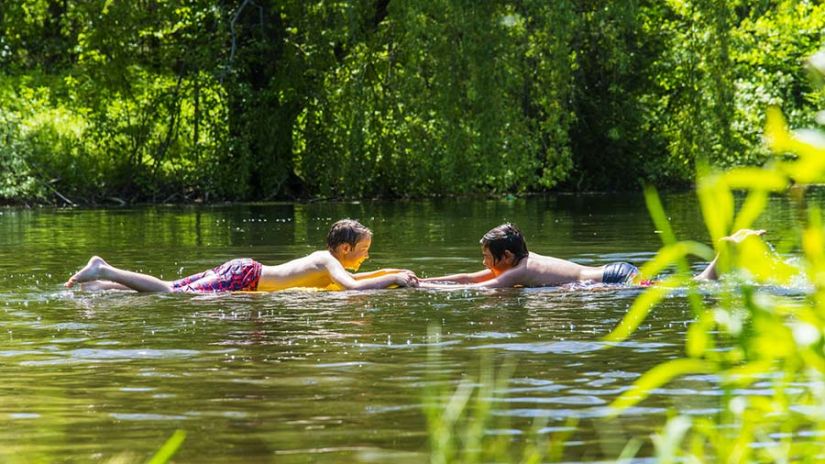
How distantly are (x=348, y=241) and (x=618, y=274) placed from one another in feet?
7.42

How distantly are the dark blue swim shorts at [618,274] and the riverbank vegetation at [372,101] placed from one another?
11.3m

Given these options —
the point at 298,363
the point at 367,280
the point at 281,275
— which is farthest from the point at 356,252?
the point at 298,363

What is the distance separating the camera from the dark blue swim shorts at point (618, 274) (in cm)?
1197

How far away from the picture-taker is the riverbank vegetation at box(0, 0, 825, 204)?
79.1 feet

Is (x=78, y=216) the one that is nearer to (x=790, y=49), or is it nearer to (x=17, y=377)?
(x=17, y=377)

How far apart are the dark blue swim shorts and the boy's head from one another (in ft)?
6.56

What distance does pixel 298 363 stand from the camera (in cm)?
784

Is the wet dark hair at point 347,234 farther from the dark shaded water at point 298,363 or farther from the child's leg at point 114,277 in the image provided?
the child's leg at point 114,277

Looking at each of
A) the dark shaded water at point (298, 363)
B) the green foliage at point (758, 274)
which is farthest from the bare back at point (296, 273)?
the green foliage at point (758, 274)

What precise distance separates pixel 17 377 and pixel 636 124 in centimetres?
2836

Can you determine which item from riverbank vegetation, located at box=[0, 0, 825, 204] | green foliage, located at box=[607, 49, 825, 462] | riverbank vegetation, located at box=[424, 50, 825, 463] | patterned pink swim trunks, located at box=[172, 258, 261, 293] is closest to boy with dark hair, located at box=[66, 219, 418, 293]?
patterned pink swim trunks, located at box=[172, 258, 261, 293]

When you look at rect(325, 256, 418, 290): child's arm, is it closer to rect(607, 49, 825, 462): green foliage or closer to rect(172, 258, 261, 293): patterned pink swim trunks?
rect(172, 258, 261, 293): patterned pink swim trunks

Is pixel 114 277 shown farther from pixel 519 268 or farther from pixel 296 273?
pixel 519 268

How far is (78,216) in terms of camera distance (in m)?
25.6
